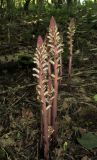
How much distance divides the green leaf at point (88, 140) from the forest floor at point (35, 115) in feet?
0.23

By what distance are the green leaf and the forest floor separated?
0.07 meters

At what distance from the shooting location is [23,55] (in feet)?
9.64

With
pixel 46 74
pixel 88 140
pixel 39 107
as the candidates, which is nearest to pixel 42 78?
pixel 46 74

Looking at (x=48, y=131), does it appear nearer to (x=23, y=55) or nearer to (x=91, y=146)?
(x=91, y=146)

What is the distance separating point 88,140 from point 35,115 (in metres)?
0.48

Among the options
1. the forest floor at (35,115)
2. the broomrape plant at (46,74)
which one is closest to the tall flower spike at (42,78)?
the broomrape plant at (46,74)

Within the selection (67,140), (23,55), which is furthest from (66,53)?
Result: (67,140)

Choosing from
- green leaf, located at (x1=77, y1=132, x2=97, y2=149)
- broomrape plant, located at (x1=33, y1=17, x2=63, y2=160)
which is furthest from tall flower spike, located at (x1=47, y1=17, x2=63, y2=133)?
green leaf, located at (x1=77, y1=132, x2=97, y2=149)

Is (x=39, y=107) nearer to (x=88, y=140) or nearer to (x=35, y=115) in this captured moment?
(x=35, y=115)

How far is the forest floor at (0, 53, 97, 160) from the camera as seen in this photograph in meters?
1.89

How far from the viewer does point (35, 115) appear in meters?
2.18

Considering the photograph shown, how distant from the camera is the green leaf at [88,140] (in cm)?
182

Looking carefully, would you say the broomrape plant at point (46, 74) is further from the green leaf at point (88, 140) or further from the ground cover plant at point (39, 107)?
the green leaf at point (88, 140)

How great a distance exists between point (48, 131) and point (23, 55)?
1.31 m
